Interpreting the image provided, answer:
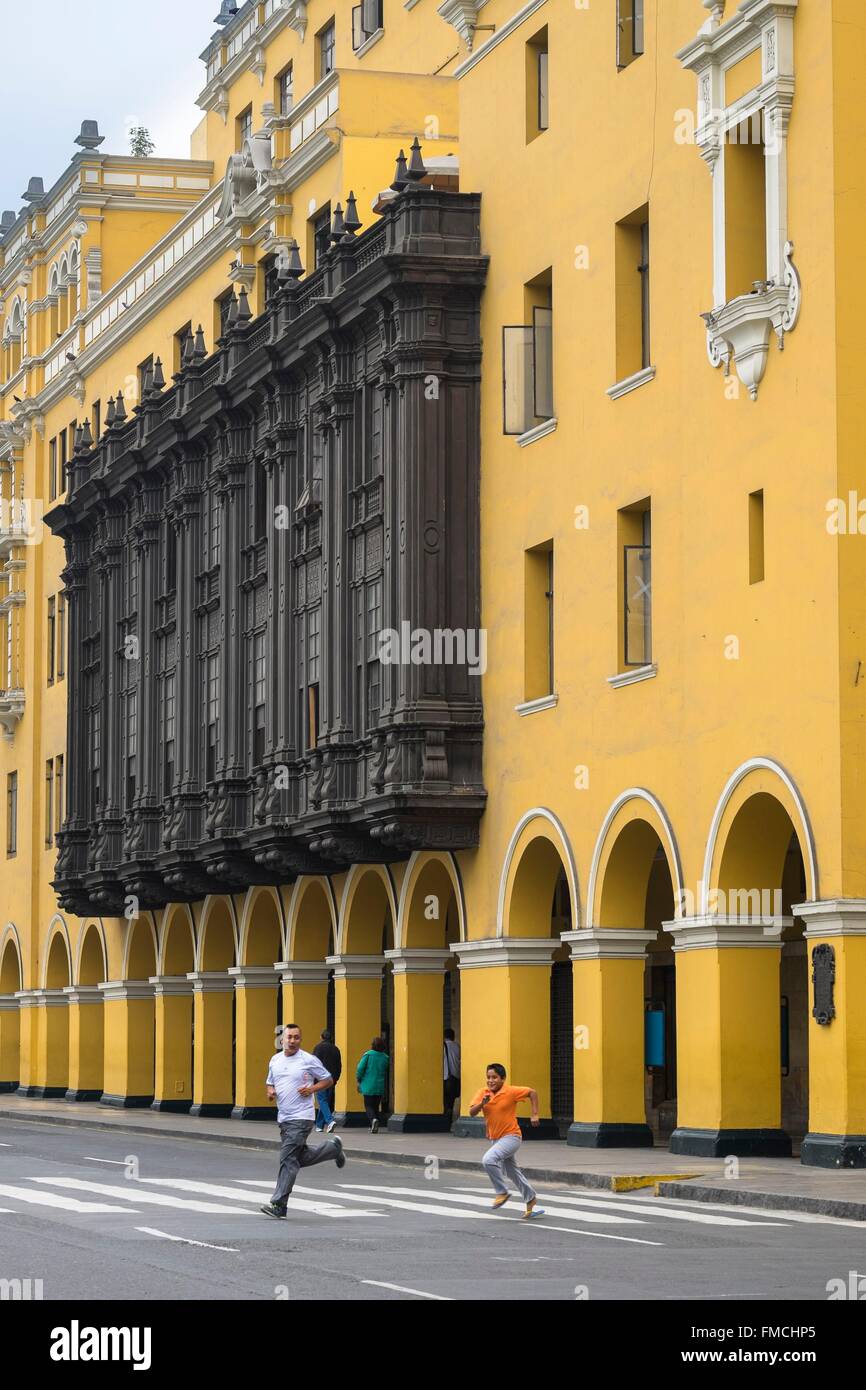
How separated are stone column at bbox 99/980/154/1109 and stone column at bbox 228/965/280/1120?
30.6 ft

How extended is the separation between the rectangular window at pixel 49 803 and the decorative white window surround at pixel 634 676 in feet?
117

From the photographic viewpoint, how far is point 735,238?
101 feet

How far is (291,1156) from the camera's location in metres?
23.2

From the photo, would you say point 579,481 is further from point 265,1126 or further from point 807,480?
point 265,1126

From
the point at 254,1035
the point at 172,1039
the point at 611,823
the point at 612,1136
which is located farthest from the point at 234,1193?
the point at 172,1039

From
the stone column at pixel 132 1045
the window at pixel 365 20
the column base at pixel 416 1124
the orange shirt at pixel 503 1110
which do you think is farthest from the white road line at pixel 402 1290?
the stone column at pixel 132 1045

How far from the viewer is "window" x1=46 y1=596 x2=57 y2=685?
69.3m

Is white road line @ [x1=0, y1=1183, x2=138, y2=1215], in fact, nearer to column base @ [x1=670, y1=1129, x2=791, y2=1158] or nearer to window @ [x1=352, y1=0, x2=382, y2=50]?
column base @ [x1=670, y1=1129, x2=791, y2=1158]

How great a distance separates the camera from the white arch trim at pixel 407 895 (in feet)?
128

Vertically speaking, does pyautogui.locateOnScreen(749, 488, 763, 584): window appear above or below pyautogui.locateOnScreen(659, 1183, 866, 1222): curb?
above

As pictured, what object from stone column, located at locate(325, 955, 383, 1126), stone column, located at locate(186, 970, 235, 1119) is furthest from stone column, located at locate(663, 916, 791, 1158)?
stone column, located at locate(186, 970, 235, 1119)

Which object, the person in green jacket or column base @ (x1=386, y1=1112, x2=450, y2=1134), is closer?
the person in green jacket

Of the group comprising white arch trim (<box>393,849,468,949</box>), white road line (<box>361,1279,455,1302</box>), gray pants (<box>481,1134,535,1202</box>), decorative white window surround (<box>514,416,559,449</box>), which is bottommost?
white road line (<box>361,1279,455,1302</box>)

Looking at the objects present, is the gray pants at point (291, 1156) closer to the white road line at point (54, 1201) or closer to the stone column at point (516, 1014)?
the white road line at point (54, 1201)
